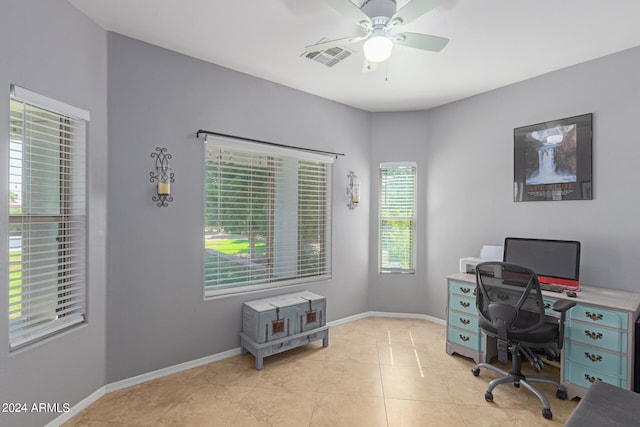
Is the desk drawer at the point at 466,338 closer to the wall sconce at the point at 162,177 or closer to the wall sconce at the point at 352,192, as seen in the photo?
the wall sconce at the point at 352,192

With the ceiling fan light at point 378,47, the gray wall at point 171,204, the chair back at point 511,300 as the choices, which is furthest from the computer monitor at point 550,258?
the gray wall at point 171,204

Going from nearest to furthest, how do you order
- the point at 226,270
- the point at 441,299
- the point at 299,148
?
the point at 226,270 → the point at 299,148 → the point at 441,299

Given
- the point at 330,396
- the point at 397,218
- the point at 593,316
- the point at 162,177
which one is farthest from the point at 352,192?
the point at 593,316

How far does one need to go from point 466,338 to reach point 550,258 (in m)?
1.07

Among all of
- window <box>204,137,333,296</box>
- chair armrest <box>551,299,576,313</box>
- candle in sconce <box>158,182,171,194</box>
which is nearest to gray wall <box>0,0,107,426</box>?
candle in sconce <box>158,182,171,194</box>

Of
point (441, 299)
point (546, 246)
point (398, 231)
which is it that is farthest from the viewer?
point (398, 231)

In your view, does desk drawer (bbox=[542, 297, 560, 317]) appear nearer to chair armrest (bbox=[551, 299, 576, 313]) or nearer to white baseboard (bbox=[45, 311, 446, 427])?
chair armrest (bbox=[551, 299, 576, 313])

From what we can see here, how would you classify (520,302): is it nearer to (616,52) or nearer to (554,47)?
(554,47)

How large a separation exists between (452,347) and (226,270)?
7.95ft

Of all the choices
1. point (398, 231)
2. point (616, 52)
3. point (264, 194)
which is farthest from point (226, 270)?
point (616, 52)

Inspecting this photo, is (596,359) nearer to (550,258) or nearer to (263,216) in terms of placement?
(550,258)

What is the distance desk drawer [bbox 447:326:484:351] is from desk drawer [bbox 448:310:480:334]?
1.5 inches

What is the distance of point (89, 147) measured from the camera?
7.43 ft

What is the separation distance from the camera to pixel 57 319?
81.8 inches
